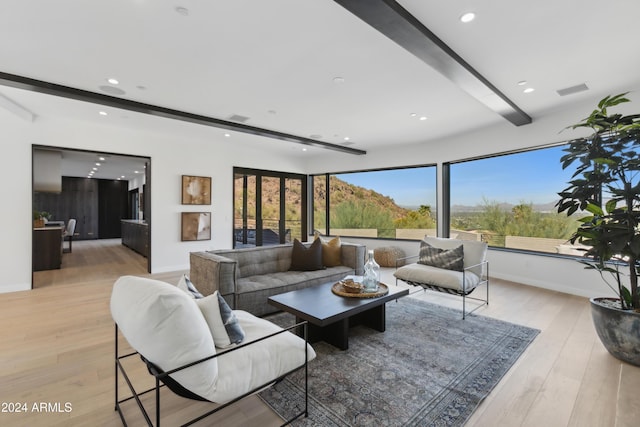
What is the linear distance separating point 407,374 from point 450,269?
201cm

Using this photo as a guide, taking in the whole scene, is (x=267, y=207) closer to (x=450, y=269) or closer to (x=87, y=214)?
(x=450, y=269)

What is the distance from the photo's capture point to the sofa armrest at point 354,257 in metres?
4.36

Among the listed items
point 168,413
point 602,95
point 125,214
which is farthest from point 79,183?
point 602,95

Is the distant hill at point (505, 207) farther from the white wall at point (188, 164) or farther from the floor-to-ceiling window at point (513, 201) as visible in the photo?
the white wall at point (188, 164)

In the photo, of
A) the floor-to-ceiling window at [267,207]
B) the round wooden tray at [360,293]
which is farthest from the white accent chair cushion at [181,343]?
the floor-to-ceiling window at [267,207]

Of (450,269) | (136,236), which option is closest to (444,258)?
(450,269)

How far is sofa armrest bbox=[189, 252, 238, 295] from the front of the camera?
313cm

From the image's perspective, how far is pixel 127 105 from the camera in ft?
13.0

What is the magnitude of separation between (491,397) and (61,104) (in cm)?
593

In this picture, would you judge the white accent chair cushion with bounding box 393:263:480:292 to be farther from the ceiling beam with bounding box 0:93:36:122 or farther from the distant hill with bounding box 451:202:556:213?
the ceiling beam with bounding box 0:93:36:122

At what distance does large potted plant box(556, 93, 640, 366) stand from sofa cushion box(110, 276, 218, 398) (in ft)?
10.2

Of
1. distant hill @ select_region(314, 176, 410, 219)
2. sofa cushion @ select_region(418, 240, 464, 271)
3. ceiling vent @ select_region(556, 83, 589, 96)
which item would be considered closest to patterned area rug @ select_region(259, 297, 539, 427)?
sofa cushion @ select_region(418, 240, 464, 271)

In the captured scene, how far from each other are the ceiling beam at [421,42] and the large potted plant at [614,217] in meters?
1.12

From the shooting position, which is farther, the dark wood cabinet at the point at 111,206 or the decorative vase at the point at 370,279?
the dark wood cabinet at the point at 111,206
